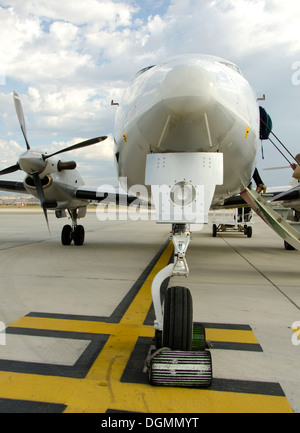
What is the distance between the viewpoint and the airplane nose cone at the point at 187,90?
3.54 m

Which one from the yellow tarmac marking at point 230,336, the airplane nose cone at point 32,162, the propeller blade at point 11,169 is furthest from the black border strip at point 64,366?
the propeller blade at point 11,169

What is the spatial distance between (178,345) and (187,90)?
8.34ft

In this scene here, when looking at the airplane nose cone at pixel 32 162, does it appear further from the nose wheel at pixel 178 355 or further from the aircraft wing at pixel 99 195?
the nose wheel at pixel 178 355

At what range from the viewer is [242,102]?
4.37m

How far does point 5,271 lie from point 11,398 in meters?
5.14

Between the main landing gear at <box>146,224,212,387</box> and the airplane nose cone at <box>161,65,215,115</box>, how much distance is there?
1569 millimetres

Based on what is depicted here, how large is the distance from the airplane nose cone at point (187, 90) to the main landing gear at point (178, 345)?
1569 millimetres

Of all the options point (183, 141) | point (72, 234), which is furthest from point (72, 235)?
point (183, 141)

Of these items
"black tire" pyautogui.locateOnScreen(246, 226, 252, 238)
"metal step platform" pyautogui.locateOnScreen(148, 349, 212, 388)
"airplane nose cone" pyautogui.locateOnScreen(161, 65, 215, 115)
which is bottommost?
"black tire" pyautogui.locateOnScreen(246, 226, 252, 238)

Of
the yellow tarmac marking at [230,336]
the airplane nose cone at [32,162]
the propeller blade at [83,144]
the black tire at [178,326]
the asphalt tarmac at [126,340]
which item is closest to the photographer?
the asphalt tarmac at [126,340]

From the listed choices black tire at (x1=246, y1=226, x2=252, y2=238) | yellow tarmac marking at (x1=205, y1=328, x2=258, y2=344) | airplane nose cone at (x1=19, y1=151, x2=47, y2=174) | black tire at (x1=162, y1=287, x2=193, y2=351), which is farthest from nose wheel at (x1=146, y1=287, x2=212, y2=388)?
black tire at (x1=246, y1=226, x2=252, y2=238)

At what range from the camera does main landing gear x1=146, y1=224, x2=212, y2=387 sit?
8.27 feet

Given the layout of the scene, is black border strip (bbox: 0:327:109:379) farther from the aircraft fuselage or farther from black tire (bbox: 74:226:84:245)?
black tire (bbox: 74:226:84:245)

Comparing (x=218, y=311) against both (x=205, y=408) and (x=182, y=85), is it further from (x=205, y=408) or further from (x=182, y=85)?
(x=182, y=85)
